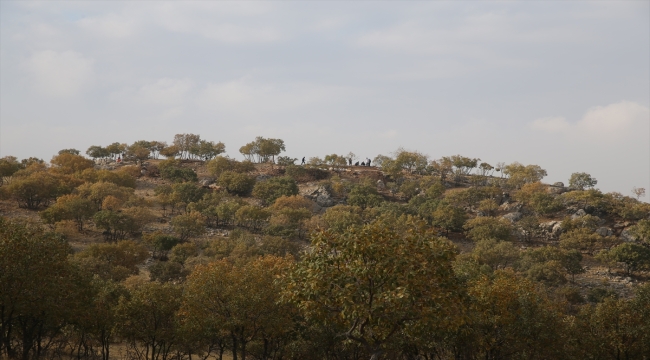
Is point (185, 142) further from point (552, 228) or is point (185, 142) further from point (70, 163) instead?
point (552, 228)

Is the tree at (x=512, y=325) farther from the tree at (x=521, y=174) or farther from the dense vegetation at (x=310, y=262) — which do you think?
the tree at (x=521, y=174)

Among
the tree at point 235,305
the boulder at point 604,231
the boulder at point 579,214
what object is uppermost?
the boulder at point 579,214

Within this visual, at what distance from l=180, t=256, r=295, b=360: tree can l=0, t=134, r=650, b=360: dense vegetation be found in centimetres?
11

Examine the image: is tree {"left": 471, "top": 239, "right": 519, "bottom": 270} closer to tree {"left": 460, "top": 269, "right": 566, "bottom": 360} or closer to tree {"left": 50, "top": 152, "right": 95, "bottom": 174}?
tree {"left": 460, "top": 269, "right": 566, "bottom": 360}

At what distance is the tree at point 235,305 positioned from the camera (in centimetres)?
2905

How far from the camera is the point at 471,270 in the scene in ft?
124

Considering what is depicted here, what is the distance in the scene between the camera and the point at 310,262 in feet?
66.0

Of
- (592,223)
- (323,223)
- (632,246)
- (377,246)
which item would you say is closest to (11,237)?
(377,246)

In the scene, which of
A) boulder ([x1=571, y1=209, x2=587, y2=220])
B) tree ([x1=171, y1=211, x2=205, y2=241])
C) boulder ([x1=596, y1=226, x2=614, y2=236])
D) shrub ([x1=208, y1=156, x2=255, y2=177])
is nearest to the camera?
tree ([x1=171, y1=211, x2=205, y2=241])

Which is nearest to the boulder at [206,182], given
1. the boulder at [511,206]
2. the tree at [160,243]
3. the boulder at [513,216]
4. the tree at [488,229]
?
the tree at [160,243]

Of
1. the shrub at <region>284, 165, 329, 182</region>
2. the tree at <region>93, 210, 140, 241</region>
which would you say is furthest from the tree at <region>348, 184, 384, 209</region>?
the tree at <region>93, 210, 140, 241</region>

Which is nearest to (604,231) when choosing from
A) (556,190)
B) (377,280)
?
(556,190)

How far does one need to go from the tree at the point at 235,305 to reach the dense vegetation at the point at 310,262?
11cm

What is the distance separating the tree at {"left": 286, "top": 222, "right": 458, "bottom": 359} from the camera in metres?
19.0
